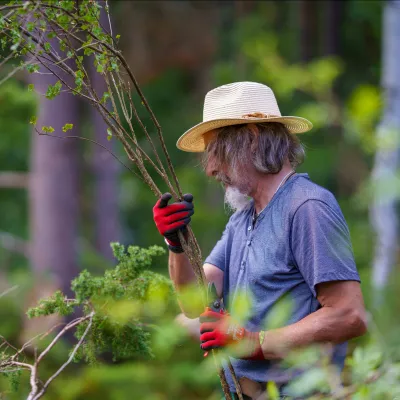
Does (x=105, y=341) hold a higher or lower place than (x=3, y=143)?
higher

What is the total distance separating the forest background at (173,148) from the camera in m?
6.79

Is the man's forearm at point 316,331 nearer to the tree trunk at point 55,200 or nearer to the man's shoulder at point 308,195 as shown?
the man's shoulder at point 308,195

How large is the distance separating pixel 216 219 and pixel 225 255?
10.1m

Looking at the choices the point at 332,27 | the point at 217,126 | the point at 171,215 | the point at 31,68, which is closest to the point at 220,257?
the point at 171,215

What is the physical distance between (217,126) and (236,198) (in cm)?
31

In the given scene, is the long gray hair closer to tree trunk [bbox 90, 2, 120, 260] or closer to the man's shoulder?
the man's shoulder

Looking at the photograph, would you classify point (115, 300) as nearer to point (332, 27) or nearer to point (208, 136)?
point (208, 136)

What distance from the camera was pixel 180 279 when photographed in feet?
10.2

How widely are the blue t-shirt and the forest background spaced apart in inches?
12.2

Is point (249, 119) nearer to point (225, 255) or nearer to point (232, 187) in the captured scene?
point (232, 187)

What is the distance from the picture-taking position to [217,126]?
10.0 feet

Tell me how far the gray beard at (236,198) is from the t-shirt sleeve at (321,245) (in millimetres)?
398

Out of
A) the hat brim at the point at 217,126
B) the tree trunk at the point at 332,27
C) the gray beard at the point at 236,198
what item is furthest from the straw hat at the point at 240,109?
the tree trunk at the point at 332,27

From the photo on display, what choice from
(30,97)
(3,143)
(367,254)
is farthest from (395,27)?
(3,143)
